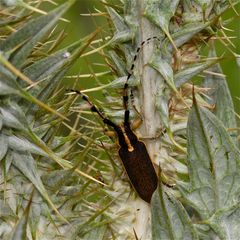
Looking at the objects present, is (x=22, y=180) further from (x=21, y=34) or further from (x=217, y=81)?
(x=217, y=81)

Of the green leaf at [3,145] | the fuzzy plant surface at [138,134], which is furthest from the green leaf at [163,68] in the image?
the green leaf at [3,145]

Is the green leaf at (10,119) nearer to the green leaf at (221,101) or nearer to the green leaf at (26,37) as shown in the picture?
the green leaf at (26,37)

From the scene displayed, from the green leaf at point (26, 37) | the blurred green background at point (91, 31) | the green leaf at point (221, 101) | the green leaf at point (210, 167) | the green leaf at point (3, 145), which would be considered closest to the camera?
the green leaf at point (26, 37)

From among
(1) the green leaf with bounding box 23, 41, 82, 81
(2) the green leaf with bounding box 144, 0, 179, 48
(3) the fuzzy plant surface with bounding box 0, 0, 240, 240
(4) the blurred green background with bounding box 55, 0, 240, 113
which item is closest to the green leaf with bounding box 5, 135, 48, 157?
(3) the fuzzy plant surface with bounding box 0, 0, 240, 240

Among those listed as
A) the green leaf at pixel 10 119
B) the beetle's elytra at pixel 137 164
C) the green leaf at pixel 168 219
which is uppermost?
the green leaf at pixel 10 119

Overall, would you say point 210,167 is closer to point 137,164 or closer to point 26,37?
point 137,164

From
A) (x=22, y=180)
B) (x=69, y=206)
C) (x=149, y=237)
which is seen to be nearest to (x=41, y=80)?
(x=22, y=180)

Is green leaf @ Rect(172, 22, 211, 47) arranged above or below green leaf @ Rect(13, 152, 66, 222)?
above

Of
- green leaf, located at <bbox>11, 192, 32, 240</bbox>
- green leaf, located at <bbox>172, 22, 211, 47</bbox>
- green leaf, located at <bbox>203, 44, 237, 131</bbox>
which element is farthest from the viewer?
green leaf, located at <bbox>203, 44, 237, 131</bbox>

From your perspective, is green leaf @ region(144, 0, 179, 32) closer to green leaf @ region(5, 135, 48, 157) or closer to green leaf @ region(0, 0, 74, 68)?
green leaf @ region(0, 0, 74, 68)
